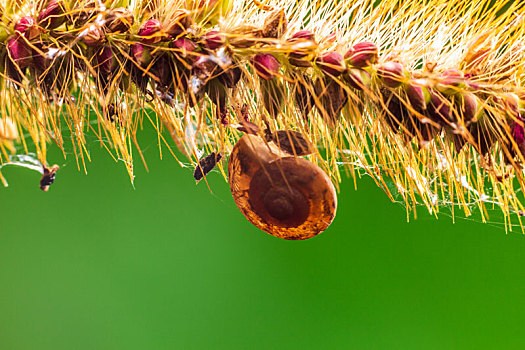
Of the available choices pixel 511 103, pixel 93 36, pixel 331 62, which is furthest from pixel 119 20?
pixel 511 103

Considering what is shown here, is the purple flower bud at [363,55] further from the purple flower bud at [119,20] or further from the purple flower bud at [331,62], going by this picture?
the purple flower bud at [119,20]

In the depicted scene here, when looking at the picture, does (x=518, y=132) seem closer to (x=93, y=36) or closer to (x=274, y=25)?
(x=274, y=25)

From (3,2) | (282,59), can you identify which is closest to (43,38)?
(3,2)

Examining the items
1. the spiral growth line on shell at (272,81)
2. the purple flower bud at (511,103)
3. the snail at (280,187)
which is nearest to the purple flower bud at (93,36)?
the spiral growth line on shell at (272,81)

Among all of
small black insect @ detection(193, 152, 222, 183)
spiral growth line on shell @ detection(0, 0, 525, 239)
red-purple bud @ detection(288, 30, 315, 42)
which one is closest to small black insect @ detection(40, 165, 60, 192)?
spiral growth line on shell @ detection(0, 0, 525, 239)

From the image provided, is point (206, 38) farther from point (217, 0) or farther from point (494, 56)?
point (494, 56)
